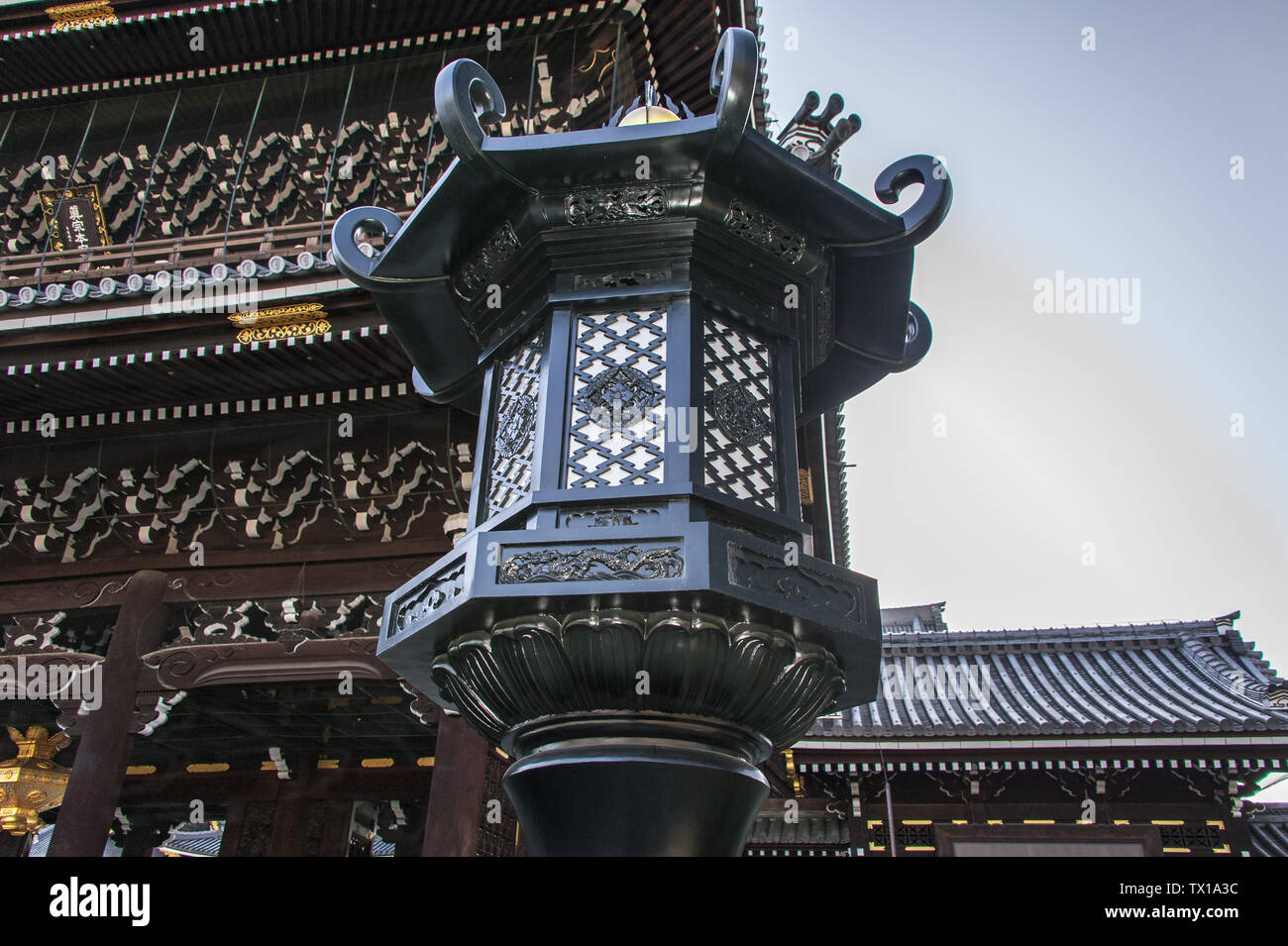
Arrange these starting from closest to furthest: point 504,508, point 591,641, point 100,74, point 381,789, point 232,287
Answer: point 591,641, point 504,508, point 232,287, point 100,74, point 381,789

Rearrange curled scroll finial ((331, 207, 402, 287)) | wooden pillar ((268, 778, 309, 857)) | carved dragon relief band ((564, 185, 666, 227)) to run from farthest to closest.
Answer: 1. wooden pillar ((268, 778, 309, 857))
2. curled scroll finial ((331, 207, 402, 287))
3. carved dragon relief band ((564, 185, 666, 227))

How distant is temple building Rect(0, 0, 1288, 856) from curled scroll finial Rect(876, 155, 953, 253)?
272 cm

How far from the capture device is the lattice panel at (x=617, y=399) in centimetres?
218

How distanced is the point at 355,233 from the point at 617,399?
1086mm

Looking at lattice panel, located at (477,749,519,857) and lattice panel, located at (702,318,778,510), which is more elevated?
lattice panel, located at (702,318,778,510)

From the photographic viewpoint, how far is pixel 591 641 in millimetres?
1891

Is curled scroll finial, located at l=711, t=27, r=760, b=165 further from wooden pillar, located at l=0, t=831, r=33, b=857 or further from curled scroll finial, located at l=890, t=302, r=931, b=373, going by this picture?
wooden pillar, located at l=0, t=831, r=33, b=857

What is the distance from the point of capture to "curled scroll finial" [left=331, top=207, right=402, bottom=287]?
2.62 metres

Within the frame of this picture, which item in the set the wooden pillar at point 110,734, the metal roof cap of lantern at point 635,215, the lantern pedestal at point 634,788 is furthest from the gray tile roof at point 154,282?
the lantern pedestal at point 634,788

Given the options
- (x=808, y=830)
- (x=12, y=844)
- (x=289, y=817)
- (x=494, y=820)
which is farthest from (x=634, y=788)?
(x=12, y=844)

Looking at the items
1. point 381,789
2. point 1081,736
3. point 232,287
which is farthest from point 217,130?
point 1081,736

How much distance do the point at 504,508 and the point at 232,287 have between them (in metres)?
4.21

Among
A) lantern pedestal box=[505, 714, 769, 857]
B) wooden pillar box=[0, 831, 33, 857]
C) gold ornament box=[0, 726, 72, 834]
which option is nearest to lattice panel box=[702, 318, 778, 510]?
lantern pedestal box=[505, 714, 769, 857]
